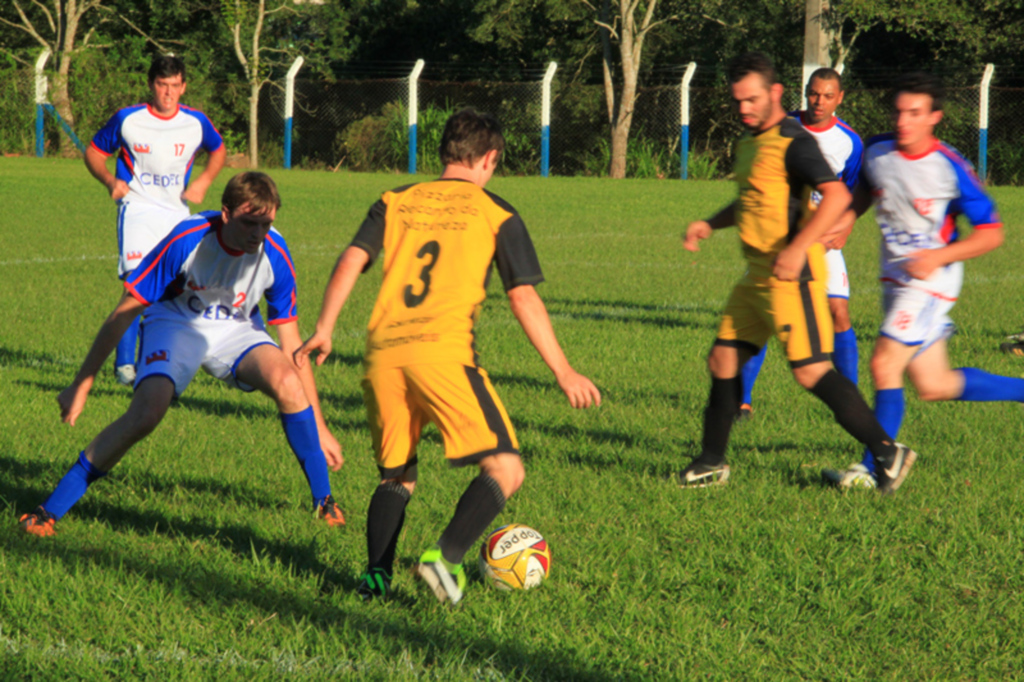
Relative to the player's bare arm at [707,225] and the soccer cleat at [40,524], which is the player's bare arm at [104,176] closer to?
the soccer cleat at [40,524]

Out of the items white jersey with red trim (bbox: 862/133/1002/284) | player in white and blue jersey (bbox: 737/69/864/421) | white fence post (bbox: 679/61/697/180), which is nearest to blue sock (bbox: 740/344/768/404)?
player in white and blue jersey (bbox: 737/69/864/421)

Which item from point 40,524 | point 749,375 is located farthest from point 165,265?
point 749,375

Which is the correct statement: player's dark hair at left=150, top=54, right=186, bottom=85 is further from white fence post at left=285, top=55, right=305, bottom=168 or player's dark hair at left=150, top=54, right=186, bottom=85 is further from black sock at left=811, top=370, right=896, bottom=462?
white fence post at left=285, top=55, right=305, bottom=168

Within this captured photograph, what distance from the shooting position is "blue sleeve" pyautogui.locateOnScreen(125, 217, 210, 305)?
13.2 ft

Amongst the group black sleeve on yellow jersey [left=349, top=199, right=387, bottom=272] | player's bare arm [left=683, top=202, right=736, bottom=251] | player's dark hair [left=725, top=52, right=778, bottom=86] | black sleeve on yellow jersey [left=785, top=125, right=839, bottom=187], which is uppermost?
player's dark hair [left=725, top=52, right=778, bottom=86]

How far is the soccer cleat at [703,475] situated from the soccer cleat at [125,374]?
12.3ft

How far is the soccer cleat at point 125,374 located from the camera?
6777 mm

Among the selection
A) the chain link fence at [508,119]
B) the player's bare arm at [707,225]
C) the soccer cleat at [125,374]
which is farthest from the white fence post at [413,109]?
the player's bare arm at [707,225]

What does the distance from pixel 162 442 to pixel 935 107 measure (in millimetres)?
3908

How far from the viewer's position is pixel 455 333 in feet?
10.7

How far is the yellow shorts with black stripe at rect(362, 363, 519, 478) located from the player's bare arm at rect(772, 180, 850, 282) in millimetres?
1659

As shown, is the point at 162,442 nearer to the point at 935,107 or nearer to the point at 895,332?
the point at 895,332

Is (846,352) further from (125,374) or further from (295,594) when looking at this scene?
(125,374)

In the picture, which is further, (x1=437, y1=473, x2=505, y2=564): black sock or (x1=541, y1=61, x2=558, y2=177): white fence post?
(x1=541, y1=61, x2=558, y2=177): white fence post
